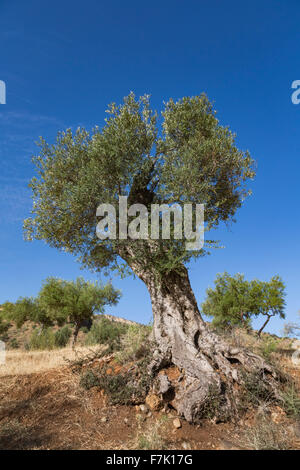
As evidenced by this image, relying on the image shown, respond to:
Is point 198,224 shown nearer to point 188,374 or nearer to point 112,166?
point 112,166

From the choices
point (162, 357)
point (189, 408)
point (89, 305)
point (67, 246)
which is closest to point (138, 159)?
point (67, 246)

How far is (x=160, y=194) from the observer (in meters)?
10.8

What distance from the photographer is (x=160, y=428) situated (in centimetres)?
674

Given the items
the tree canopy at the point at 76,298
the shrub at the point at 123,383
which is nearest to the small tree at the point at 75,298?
the tree canopy at the point at 76,298

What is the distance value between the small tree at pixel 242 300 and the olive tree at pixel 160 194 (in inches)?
770

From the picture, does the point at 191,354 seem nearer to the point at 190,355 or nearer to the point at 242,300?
the point at 190,355

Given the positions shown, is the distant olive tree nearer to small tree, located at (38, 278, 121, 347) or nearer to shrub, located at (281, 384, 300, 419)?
small tree, located at (38, 278, 121, 347)

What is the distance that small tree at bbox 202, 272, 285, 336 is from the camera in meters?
29.0

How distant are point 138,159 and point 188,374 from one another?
8.10 metres

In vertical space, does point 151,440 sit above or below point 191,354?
below
